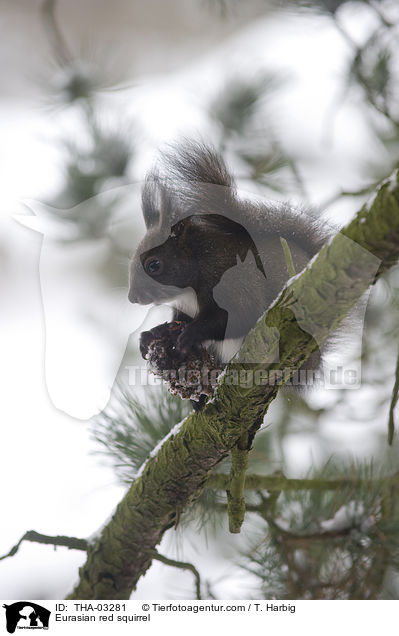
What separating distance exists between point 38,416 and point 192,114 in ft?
1.59

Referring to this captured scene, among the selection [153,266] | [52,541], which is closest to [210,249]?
[153,266]

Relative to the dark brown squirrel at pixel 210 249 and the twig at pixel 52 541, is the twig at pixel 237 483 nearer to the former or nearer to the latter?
the dark brown squirrel at pixel 210 249

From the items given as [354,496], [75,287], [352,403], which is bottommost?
[354,496]

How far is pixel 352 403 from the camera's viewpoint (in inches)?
34.8

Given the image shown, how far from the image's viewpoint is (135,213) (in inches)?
28.1

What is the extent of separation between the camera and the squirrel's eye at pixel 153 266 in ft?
2.10

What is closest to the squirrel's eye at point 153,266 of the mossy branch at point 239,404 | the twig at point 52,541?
the mossy branch at point 239,404

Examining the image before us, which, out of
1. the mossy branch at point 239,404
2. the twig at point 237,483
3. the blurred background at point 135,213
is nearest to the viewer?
the mossy branch at point 239,404
